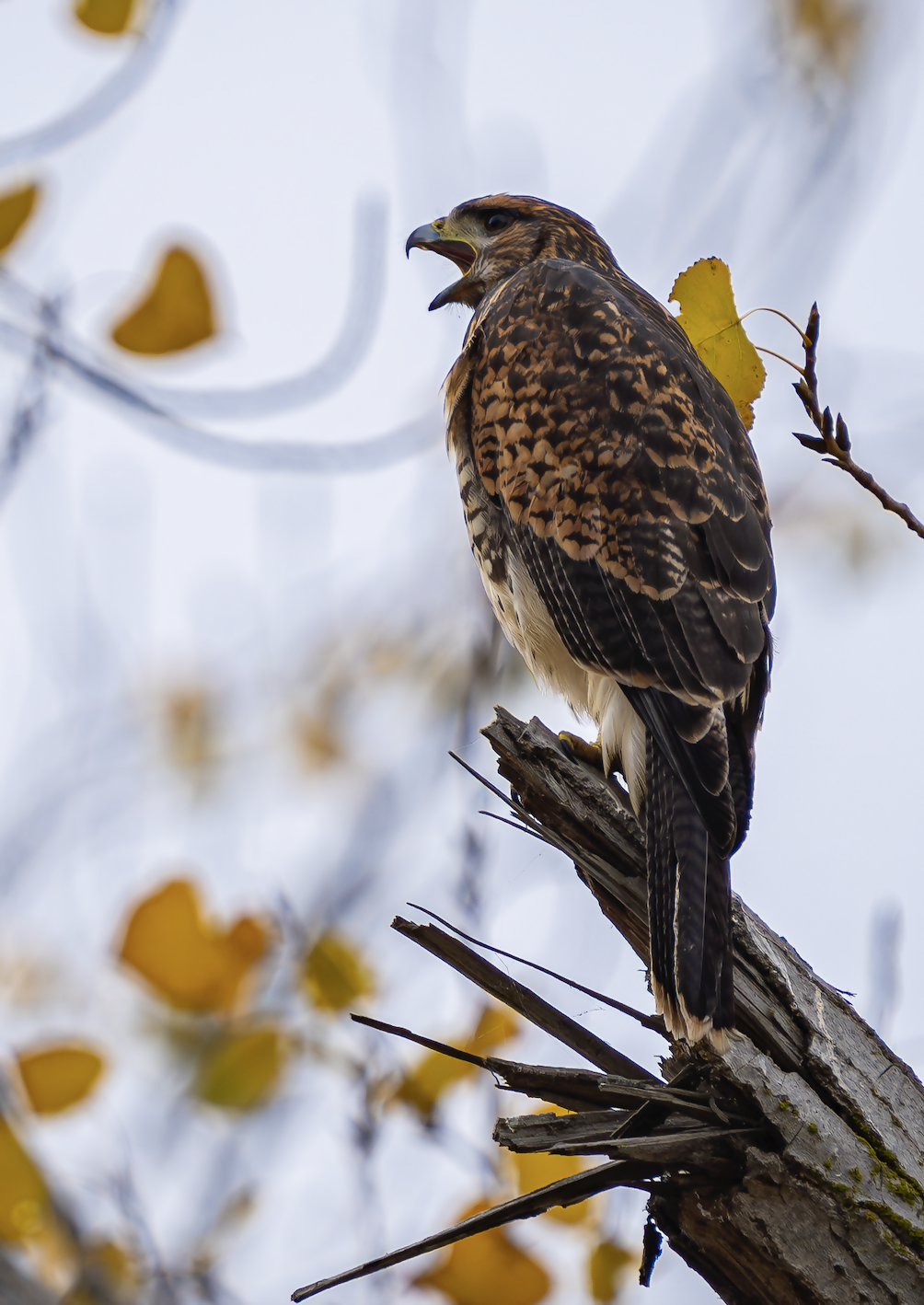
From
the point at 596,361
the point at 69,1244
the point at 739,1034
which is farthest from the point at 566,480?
the point at 69,1244

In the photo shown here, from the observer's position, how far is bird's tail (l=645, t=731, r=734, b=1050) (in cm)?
193

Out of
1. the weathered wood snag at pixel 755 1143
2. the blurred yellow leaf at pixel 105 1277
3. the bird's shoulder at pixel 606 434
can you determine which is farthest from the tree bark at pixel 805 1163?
the blurred yellow leaf at pixel 105 1277

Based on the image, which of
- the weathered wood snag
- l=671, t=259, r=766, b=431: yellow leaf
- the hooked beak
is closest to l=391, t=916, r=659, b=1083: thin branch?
the weathered wood snag

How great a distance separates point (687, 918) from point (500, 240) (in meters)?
2.78

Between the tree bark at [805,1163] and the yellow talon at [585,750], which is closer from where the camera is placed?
the tree bark at [805,1163]

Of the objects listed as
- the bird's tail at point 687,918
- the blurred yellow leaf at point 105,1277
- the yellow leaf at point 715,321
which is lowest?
the bird's tail at point 687,918

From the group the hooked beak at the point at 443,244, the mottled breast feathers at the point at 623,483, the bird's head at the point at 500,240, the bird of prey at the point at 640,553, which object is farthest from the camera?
the hooked beak at the point at 443,244

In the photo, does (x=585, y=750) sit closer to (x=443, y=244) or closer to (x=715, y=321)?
(x=715, y=321)

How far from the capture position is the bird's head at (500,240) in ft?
13.1

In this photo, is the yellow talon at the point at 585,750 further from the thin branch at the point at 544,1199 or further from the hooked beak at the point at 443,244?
the hooked beak at the point at 443,244

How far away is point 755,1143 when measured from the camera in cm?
173

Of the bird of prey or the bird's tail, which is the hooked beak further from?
the bird's tail

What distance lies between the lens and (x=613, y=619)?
2.70m

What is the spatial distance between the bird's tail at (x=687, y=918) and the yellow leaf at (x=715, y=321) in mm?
800
